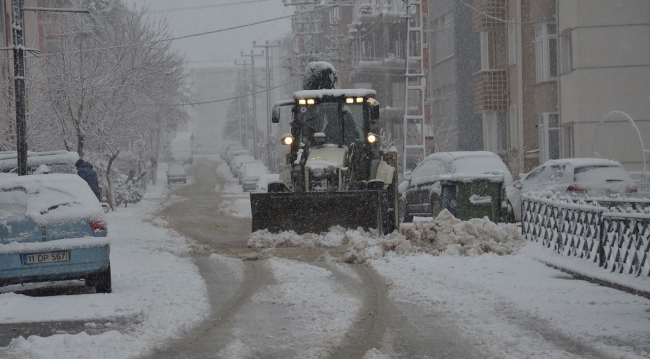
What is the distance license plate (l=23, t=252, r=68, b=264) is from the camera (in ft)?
39.0

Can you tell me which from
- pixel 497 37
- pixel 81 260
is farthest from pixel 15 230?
pixel 497 37

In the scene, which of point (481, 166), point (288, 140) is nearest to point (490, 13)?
point (481, 166)

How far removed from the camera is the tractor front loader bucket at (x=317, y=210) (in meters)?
17.4

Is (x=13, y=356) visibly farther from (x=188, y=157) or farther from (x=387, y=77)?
(x=188, y=157)

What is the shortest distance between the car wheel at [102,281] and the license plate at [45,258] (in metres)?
0.47

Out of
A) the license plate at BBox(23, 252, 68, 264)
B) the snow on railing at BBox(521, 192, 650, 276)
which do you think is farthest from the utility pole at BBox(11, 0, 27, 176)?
the snow on railing at BBox(521, 192, 650, 276)

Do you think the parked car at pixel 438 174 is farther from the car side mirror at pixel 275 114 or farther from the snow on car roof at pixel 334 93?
the car side mirror at pixel 275 114

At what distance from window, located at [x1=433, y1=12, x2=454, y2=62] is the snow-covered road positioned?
115 ft

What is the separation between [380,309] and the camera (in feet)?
34.4

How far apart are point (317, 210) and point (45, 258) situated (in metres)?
6.40

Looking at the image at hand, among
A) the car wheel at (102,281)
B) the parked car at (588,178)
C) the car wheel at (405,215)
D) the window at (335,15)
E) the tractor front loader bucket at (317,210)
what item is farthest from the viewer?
the window at (335,15)

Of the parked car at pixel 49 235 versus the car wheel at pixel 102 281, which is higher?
the parked car at pixel 49 235

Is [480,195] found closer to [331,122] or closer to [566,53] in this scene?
[331,122]

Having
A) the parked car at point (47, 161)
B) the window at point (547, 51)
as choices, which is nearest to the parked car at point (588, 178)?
the parked car at point (47, 161)
